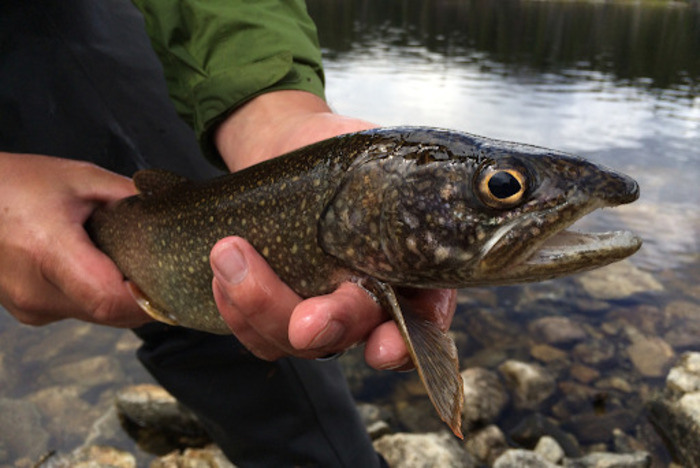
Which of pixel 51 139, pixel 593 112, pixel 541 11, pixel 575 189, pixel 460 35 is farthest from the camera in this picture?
pixel 541 11

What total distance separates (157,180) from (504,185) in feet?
6.26

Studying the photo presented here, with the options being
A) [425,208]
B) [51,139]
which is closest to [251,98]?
[51,139]

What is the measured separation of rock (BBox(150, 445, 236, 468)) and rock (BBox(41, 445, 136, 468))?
269 millimetres

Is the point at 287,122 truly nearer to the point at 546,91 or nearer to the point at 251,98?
the point at 251,98

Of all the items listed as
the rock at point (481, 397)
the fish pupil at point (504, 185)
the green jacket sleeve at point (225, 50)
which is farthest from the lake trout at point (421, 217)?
the rock at point (481, 397)

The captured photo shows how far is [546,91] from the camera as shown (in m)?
24.5

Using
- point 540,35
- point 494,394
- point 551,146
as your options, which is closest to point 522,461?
point 494,394

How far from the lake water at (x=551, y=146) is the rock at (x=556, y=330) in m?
0.11

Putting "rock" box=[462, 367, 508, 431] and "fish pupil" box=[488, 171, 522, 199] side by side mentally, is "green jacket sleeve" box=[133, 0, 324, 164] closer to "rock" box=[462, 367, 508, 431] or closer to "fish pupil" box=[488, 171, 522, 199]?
"fish pupil" box=[488, 171, 522, 199]

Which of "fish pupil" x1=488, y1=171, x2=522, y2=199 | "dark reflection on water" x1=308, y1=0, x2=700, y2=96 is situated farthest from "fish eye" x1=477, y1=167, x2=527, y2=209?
"dark reflection on water" x1=308, y1=0, x2=700, y2=96

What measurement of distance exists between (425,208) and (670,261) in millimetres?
9072

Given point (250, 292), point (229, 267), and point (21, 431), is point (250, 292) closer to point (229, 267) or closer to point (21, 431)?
point (229, 267)

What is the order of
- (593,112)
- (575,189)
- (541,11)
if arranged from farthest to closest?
(541,11), (593,112), (575,189)

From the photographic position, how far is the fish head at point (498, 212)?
195 centimetres
